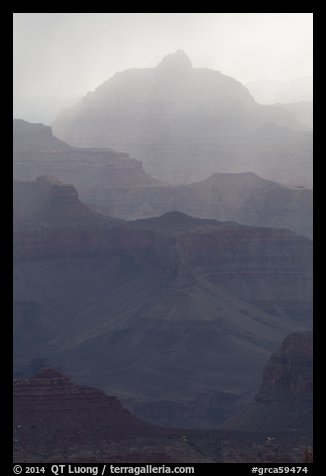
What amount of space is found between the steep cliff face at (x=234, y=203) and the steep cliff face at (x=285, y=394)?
209ft

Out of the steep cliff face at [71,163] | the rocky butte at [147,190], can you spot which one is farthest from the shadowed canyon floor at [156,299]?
the steep cliff face at [71,163]

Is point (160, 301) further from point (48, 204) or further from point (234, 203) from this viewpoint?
point (234, 203)

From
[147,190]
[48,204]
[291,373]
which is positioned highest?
[147,190]

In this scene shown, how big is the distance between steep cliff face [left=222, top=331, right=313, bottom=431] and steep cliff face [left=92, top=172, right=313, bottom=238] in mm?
63583

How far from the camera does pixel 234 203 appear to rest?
170 metres

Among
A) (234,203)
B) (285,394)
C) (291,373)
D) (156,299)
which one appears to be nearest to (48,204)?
(156,299)

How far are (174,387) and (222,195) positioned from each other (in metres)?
50.5

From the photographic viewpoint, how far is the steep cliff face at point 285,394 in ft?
309

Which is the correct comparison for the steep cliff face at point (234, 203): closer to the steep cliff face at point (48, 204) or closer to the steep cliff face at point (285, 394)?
the steep cliff face at point (48, 204)

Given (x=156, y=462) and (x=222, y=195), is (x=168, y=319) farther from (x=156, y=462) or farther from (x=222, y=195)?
(x=156, y=462)

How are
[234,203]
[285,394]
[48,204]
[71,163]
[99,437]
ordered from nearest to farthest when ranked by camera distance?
[99,437] < [285,394] < [48,204] < [234,203] < [71,163]

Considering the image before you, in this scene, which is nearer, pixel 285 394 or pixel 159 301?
pixel 285 394

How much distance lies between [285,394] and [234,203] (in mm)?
73939
